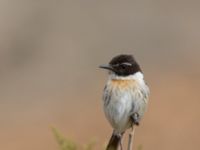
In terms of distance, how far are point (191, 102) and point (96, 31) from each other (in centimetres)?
640

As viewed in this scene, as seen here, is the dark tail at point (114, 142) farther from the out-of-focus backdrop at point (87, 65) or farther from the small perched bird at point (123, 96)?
the out-of-focus backdrop at point (87, 65)

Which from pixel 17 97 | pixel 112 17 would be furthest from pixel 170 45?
pixel 17 97

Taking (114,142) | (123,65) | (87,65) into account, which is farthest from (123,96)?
(87,65)

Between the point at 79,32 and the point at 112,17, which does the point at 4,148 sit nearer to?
the point at 79,32

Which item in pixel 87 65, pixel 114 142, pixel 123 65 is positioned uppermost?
pixel 123 65

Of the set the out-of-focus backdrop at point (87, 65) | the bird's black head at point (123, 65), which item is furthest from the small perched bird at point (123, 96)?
the out-of-focus backdrop at point (87, 65)

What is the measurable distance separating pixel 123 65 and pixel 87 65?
14682mm

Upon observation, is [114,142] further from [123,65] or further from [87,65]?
[87,65]

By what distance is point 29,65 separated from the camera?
72.5 ft

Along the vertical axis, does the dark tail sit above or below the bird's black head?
below

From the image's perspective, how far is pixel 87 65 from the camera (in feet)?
72.7

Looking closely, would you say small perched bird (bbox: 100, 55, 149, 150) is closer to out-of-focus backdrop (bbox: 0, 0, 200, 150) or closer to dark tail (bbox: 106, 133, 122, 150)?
dark tail (bbox: 106, 133, 122, 150)

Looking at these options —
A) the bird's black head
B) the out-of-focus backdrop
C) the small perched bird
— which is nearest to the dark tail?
the small perched bird

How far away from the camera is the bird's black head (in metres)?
7.41
